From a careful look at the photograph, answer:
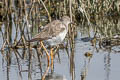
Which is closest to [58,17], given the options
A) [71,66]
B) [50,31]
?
[50,31]

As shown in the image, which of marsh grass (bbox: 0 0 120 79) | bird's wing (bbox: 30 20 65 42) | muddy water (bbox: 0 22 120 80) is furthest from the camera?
marsh grass (bbox: 0 0 120 79)

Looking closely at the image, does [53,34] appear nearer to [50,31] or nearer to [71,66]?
[50,31]

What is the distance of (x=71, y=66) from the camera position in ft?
24.2

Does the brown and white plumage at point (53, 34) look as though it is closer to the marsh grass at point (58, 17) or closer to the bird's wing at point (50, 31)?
the bird's wing at point (50, 31)

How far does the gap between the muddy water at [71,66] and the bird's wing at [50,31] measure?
49 centimetres

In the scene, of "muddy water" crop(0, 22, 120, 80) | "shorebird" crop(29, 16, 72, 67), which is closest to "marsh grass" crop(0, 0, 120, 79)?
"muddy water" crop(0, 22, 120, 80)

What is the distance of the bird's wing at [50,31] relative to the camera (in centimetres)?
756

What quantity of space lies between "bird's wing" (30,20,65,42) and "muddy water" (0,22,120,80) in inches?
19.2

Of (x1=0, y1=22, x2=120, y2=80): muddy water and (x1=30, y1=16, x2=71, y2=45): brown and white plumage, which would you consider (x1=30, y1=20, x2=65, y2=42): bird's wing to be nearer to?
(x1=30, y1=16, x2=71, y2=45): brown and white plumage

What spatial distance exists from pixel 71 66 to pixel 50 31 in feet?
2.63

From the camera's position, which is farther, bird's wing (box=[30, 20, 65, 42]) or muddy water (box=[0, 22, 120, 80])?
bird's wing (box=[30, 20, 65, 42])

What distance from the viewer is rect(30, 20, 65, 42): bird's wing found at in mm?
7559

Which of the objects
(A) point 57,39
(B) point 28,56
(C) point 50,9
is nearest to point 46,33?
(A) point 57,39

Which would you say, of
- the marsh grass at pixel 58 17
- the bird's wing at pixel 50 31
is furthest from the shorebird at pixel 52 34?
the marsh grass at pixel 58 17
